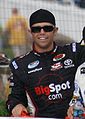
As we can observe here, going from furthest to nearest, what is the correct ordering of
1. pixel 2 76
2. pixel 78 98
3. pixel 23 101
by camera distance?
pixel 2 76 < pixel 23 101 < pixel 78 98

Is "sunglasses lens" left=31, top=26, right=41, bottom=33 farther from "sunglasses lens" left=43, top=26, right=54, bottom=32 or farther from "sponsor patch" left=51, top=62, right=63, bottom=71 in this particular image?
"sponsor patch" left=51, top=62, right=63, bottom=71

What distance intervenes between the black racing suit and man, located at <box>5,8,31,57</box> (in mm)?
6106

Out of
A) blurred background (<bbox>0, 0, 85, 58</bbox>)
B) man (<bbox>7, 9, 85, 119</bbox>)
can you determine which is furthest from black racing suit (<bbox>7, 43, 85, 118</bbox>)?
blurred background (<bbox>0, 0, 85, 58</bbox>)

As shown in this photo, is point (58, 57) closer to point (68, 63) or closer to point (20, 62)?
point (68, 63)

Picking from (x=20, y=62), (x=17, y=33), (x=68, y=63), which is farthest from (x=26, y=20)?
(x=68, y=63)

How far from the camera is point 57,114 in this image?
5426 mm

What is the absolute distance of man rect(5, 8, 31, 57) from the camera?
12.5m

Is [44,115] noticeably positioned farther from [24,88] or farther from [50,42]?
[50,42]

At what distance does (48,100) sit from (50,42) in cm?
62

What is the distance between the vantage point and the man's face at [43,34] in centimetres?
558

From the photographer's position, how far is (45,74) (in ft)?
18.2

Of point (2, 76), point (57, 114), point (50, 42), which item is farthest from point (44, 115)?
point (2, 76)

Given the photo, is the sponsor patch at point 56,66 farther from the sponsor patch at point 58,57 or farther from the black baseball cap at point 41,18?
the black baseball cap at point 41,18

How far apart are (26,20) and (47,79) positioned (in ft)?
27.5
